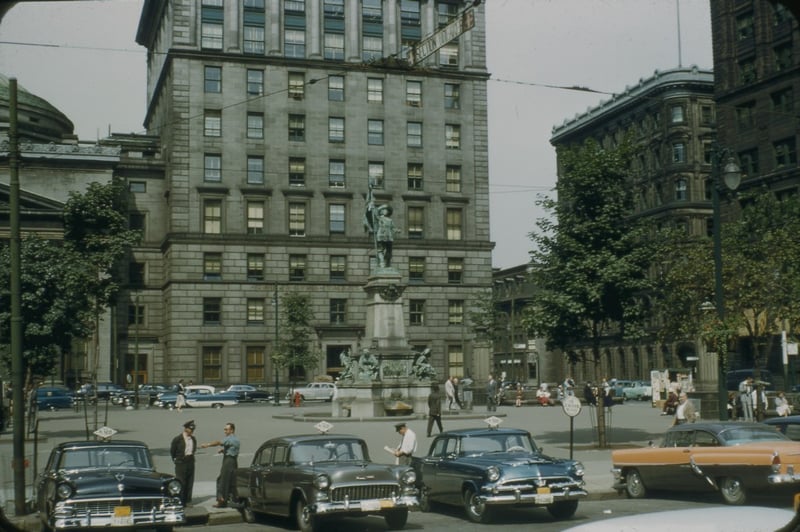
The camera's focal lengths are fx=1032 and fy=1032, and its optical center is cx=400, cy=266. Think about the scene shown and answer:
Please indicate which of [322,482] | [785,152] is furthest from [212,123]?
[322,482]

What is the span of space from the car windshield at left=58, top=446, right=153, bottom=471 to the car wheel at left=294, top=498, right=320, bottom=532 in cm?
252

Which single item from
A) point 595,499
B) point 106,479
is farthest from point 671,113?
point 106,479

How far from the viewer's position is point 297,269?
80.8m

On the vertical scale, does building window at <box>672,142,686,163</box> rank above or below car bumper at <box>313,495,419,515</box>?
above

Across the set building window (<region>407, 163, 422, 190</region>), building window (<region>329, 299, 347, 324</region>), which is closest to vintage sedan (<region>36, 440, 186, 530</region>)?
building window (<region>329, 299, 347, 324</region>)

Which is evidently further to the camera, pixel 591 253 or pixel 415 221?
pixel 415 221

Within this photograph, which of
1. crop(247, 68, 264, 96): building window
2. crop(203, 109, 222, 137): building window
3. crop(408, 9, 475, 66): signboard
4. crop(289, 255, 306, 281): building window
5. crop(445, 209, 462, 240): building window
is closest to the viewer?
crop(408, 9, 475, 66): signboard

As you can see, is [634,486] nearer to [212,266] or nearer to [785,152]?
[785,152]

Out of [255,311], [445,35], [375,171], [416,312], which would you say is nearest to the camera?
[445,35]

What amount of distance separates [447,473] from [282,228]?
63.6 meters

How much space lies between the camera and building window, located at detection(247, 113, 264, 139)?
79250mm

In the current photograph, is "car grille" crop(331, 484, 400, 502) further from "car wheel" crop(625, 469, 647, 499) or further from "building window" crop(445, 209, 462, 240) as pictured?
"building window" crop(445, 209, 462, 240)

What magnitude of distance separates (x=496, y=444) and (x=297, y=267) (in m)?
63.1

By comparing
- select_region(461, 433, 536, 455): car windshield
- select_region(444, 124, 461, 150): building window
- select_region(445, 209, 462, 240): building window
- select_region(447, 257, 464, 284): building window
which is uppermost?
select_region(444, 124, 461, 150): building window
